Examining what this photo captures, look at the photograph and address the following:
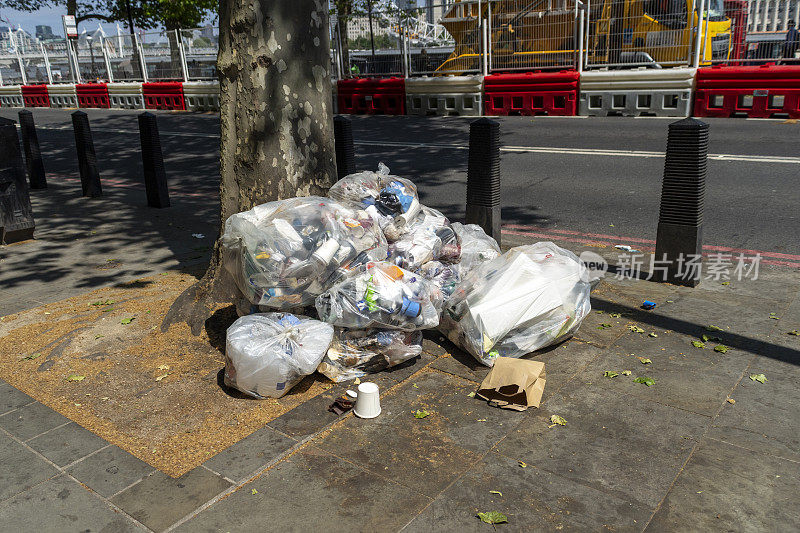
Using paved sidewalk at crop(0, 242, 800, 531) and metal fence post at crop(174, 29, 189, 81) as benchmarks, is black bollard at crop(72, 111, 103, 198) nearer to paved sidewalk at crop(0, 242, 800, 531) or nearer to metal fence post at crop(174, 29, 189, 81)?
paved sidewalk at crop(0, 242, 800, 531)

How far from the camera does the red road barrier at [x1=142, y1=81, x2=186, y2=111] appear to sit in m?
23.0

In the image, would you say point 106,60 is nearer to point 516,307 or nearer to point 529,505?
point 516,307

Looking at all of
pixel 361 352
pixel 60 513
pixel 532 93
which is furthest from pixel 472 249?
pixel 532 93

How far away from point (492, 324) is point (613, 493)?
1.44m

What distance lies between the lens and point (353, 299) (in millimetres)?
3916

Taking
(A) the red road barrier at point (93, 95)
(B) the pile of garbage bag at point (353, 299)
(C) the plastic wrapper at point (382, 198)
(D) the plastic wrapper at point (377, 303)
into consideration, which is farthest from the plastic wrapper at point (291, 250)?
(A) the red road barrier at point (93, 95)

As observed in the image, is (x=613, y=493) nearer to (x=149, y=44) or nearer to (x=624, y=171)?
(x=624, y=171)

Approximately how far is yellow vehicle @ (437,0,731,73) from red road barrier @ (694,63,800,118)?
110 centimetres

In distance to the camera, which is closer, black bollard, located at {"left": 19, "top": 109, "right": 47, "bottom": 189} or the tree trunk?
the tree trunk

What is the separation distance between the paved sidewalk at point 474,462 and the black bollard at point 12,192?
4.14 metres

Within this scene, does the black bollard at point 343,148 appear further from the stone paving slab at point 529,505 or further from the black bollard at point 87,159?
the black bollard at point 87,159

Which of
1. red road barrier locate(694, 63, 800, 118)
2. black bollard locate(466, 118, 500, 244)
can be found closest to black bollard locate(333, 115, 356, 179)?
black bollard locate(466, 118, 500, 244)

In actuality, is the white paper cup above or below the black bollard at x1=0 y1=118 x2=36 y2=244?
below

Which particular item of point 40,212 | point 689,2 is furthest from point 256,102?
point 689,2
